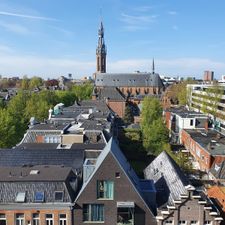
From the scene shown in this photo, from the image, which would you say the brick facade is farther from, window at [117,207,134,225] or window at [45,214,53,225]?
window at [45,214,53,225]

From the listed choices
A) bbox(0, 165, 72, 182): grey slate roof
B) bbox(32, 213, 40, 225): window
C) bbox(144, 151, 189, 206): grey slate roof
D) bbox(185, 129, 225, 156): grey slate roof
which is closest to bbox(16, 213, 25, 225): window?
bbox(32, 213, 40, 225): window

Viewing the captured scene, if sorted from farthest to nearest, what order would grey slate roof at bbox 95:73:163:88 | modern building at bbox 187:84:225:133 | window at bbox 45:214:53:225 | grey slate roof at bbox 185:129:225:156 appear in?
grey slate roof at bbox 95:73:163:88, modern building at bbox 187:84:225:133, grey slate roof at bbox 185:129:225:156, window at bbox 45:214:53:225

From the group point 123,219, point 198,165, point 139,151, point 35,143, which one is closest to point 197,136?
point 198,165

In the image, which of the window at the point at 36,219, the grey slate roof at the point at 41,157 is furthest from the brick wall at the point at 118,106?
the window at the point at 36,219

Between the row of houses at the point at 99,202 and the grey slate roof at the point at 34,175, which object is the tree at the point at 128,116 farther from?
the row of houses at the point at 99,202

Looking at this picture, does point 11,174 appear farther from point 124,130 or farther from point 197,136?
point 124,130
